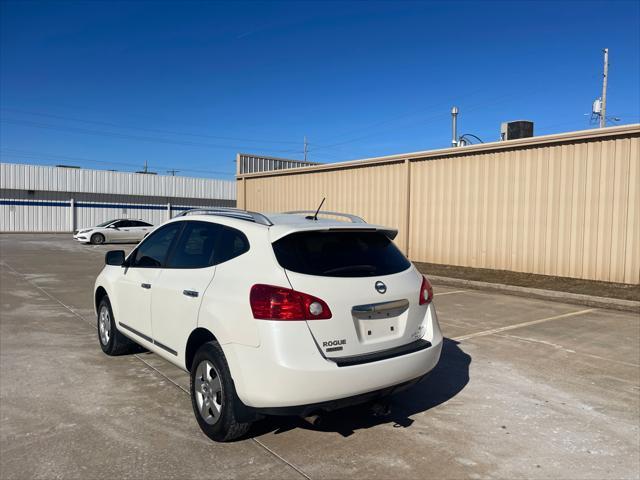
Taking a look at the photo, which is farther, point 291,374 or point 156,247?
point 156,247

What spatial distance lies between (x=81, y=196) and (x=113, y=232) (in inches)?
597

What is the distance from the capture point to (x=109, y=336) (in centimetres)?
577

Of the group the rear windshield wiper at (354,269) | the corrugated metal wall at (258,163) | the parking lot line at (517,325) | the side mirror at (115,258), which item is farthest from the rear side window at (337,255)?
the corrugated metal wall at (258,163)

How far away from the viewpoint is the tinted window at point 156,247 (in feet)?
15.8

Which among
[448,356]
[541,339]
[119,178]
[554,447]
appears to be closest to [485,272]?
[541,339]

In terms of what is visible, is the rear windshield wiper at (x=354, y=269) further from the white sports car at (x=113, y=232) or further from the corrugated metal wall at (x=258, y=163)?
the white sports car at (x=113, y=232)

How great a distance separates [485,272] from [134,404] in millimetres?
10696

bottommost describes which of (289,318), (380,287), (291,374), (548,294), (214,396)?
(548,294)

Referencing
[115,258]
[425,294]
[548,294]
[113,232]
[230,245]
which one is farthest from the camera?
[113,232]

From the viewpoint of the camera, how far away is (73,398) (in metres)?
4.53

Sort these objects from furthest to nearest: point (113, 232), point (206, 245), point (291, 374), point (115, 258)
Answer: point (113, 232)
point (115, 258)
point (206, 245)
point (291, 374)

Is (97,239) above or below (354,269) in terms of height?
below

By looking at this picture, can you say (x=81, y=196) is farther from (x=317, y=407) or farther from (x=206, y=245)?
(x=317, y=407)

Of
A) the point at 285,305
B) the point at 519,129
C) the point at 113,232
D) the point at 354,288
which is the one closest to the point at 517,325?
the point at 354,288
